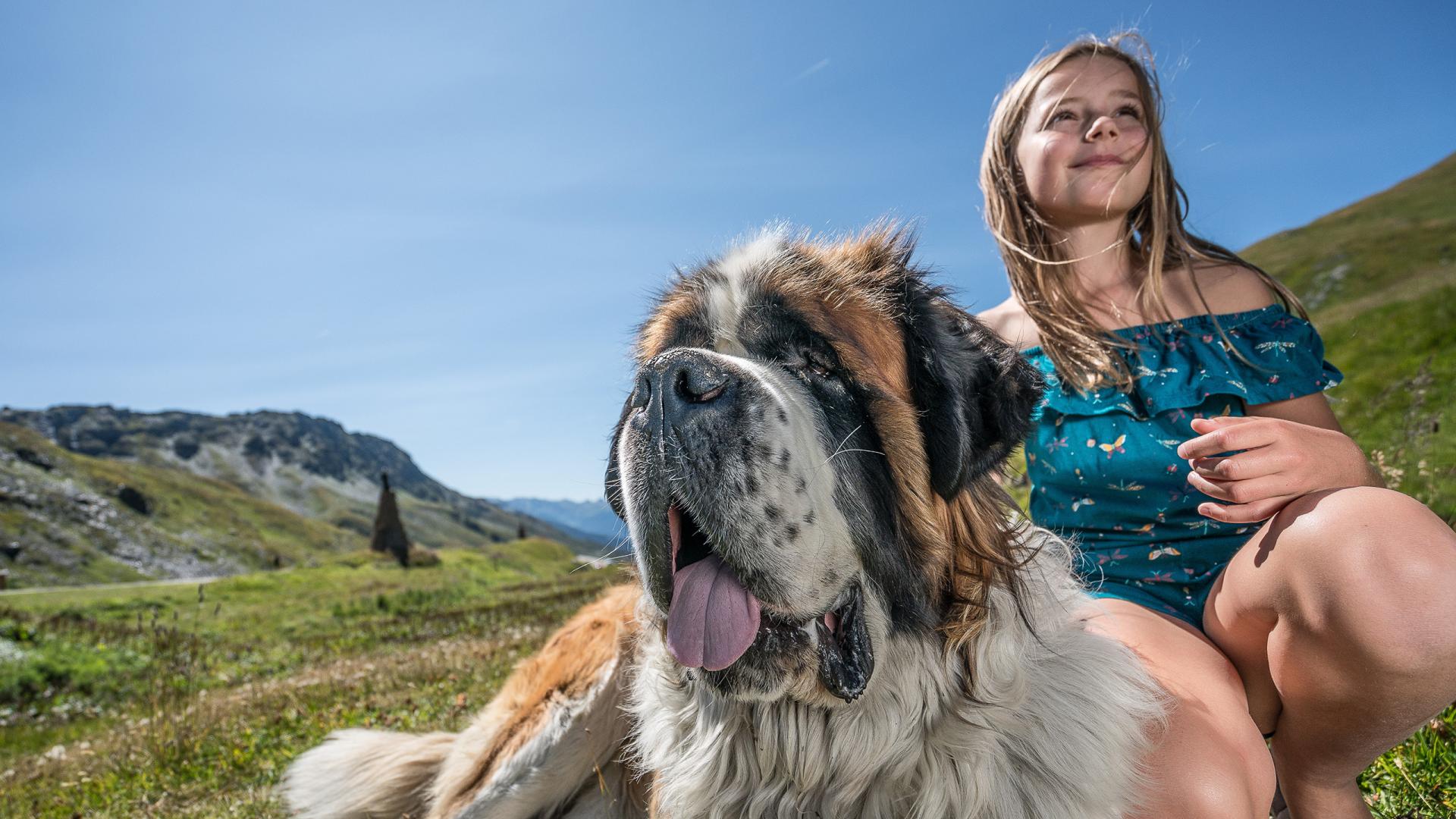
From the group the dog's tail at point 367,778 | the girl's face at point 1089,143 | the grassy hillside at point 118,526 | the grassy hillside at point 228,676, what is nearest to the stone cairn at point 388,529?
the grassy hillside at point 228,676

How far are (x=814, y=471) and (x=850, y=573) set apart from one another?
0.26 meters

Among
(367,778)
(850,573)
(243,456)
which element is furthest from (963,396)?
(243,456)

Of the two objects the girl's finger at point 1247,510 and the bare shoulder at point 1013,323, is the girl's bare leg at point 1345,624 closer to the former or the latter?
the girl's finger at point 1247,510

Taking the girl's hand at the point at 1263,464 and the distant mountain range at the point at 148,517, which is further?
the distant mountain range at the point at 148,517

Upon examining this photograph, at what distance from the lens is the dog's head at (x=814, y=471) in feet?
5.26

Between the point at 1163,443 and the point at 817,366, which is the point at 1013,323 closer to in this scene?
the point at 1163,443

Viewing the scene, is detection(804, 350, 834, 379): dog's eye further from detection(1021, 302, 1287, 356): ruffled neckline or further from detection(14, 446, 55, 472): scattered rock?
detection(14, 446, 55, 472): scattered rock

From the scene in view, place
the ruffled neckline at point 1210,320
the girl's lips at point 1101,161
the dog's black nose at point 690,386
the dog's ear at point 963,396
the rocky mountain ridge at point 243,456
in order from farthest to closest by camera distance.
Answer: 1. the rocky mountain ridge at point 243,456
2. the girl's lips at point 1101,161
3. the ruffled neckline at point 1210,320
4. the dog's ear at point 963,396
5. the dog's black nose at point 690,386

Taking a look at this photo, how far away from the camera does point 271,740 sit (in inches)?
201

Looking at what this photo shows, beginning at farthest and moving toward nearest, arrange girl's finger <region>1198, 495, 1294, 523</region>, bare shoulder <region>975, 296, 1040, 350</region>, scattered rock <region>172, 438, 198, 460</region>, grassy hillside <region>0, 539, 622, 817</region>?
scattered rock <region>172, 438, 198, 460</region> → grassy hillside <region>0, 539, 622, 817</region> → bare shoulder <region>975, 296, 1040, 350</region> → girl's finger <region>1198, 495, 1294, 523</region>

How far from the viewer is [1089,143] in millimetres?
2598

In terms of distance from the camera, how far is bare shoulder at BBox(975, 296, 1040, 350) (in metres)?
2.75

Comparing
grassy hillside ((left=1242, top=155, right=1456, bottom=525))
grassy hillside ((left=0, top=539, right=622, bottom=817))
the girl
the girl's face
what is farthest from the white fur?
grassy hillside ((left=1242, top=155, right=1456, bottom=525))

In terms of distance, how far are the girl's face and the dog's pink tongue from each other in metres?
1.82
